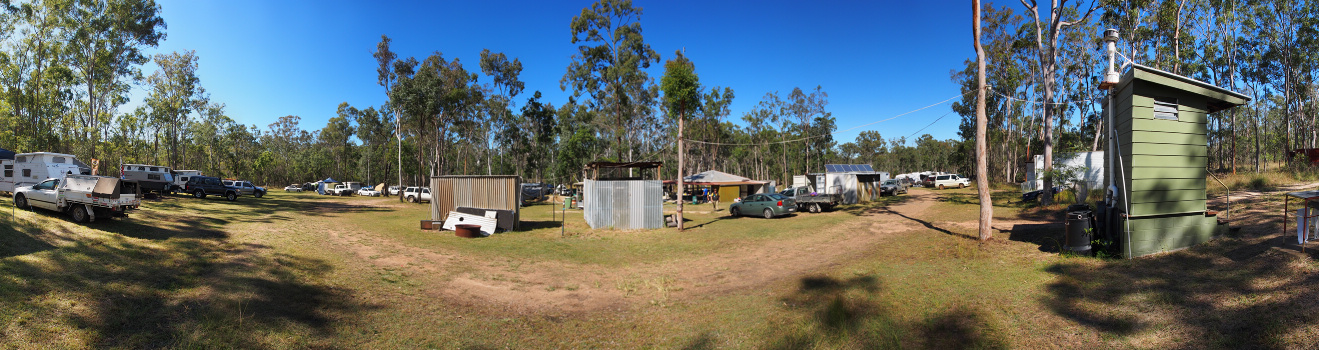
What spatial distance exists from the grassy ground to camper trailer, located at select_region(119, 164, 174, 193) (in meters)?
17.3

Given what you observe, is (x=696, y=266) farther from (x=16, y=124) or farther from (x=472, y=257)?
(x=16, y=124)

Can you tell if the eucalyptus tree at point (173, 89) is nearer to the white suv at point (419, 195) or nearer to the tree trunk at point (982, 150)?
the white suv at point (419, 195)

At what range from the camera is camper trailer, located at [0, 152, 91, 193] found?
1680 cm

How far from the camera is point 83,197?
1053cm

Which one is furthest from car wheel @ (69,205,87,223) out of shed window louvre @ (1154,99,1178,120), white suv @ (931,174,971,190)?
white suv @ (931,174,971,190)

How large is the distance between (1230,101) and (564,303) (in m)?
12.5

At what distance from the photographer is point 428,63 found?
37.5 metres

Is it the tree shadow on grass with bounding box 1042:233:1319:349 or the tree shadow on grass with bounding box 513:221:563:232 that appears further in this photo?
the tree shadow on grass with bounding box 513:221:563:232

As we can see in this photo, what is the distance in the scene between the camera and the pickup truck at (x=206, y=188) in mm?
25797

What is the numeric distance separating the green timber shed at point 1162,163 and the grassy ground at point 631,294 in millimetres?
457

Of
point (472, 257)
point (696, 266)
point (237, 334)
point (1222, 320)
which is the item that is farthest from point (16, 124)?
point (1222, 320)

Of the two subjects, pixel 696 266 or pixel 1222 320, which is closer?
pixel 1222 320

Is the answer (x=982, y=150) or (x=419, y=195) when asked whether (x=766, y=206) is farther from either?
(x=419, y=195)

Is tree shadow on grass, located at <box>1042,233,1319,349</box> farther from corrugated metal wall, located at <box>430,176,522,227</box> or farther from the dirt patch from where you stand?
corrugated metal wall, located at <box>430,176,522,227</box>
